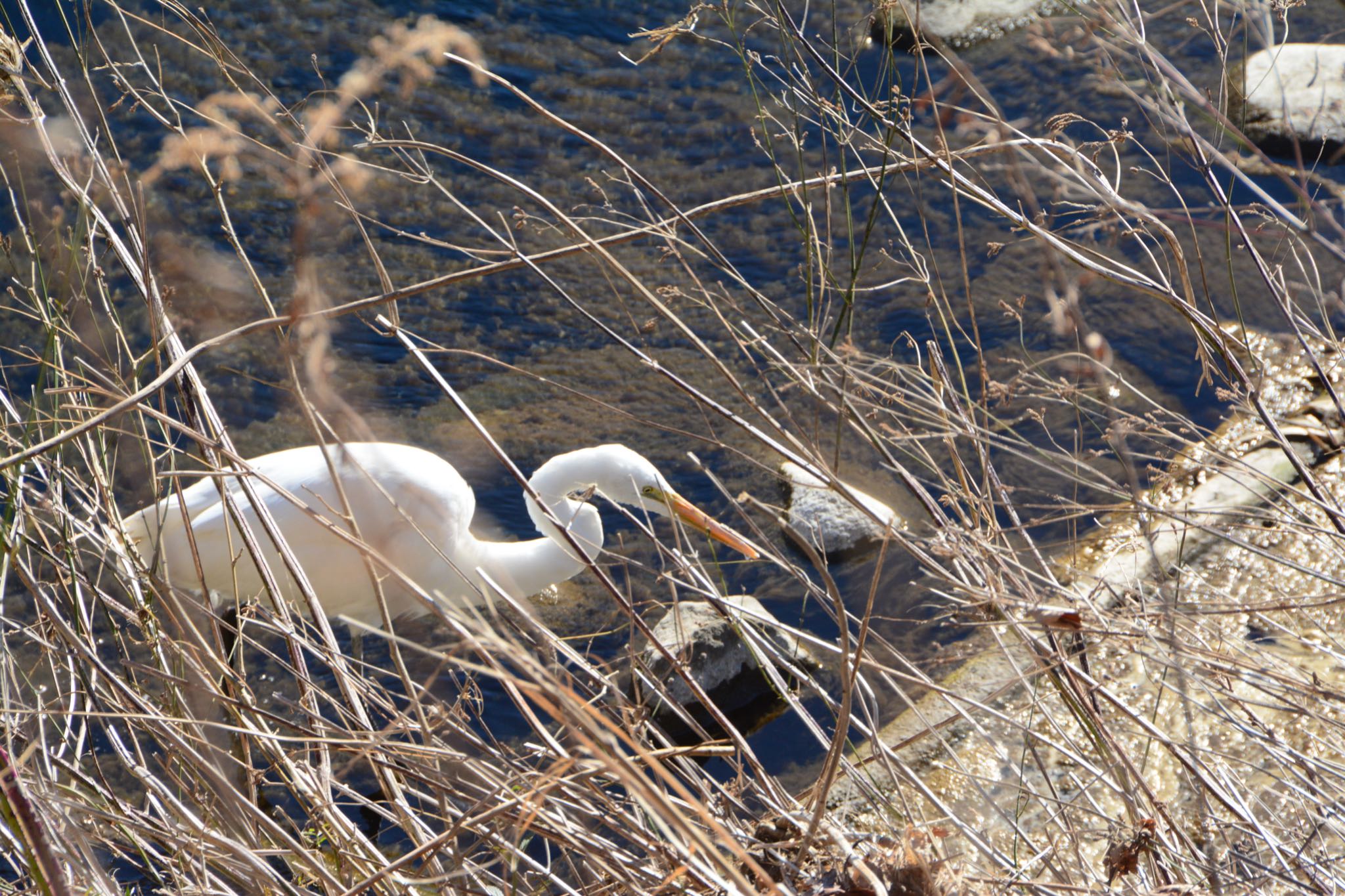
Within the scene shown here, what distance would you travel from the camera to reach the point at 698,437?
128 cm

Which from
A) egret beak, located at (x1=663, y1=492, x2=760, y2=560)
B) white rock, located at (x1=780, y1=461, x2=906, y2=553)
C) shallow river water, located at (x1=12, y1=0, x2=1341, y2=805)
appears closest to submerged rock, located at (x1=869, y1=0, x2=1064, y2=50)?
shallow river water, located at (x1=12, y1=0, x2=1341, y2=805)

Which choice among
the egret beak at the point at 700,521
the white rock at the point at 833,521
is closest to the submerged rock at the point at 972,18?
the white rock at the point at 833,521

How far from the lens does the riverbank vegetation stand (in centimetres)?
115

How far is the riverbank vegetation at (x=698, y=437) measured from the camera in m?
1.15

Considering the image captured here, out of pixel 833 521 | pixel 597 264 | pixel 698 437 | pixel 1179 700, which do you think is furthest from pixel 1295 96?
pixel 698 437

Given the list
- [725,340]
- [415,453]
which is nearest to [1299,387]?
[725,340]

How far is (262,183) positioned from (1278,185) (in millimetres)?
4212

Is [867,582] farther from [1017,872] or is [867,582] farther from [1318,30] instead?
[1318,30]

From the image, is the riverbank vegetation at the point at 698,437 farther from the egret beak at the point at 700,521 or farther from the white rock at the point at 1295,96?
the white rock at the point at 1295,96

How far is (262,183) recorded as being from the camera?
4441 millimetres

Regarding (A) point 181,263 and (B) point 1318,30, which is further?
(B) point 1318,30

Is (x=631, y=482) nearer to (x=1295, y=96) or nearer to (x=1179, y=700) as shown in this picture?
(x=1179, y=700)

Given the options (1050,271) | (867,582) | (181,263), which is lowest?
(867,582)

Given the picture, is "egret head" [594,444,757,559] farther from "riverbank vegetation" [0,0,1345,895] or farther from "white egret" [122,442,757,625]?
"riverbank vegetation" [0,0,1345,895]
